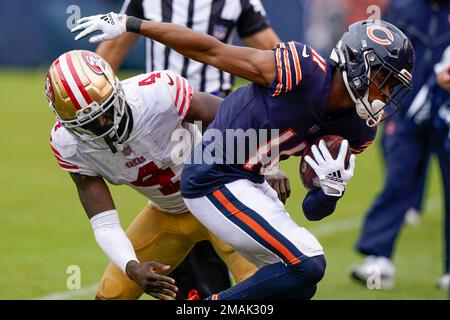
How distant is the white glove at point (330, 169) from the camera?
14.3 feet

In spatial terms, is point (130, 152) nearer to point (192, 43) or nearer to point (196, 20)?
point (192, 43)

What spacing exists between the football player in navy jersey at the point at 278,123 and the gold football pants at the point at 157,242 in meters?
0.58

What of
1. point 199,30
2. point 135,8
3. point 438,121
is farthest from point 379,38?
point 438,121

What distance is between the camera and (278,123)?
14.2 ft

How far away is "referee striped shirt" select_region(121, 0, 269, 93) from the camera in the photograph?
6.27 m

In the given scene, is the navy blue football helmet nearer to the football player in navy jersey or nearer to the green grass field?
the football player in navy jersey

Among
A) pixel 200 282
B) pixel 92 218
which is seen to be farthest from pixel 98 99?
pixel 200 282

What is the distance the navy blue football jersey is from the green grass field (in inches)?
84.8

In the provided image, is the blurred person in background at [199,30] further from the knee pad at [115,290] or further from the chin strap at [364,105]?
the chin strap at [364,105]

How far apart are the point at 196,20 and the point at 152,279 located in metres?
2.31

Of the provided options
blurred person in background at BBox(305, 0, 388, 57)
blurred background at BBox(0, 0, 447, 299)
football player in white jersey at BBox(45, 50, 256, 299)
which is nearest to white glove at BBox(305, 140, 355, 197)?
football player in white jersey at BBox(45, 50, 256, 299)

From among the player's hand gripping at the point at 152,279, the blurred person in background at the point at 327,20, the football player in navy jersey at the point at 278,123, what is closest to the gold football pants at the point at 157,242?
the player's hand gripping at the point at 152,279

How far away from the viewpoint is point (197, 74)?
633 cm

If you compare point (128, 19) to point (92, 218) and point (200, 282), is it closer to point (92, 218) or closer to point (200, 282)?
point (92, 218)
